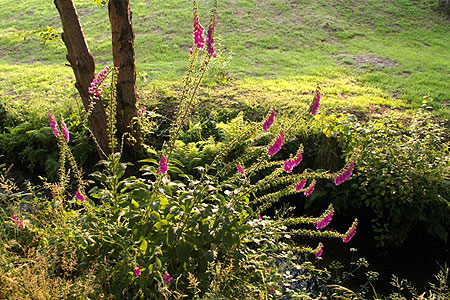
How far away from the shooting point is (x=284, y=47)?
36.4ft

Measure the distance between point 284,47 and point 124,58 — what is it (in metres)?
7.39

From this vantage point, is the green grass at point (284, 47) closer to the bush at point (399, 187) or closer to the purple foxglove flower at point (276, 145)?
the bush at point (399, 187)

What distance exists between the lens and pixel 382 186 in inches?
179

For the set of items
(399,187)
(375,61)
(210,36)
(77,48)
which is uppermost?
(210,36)

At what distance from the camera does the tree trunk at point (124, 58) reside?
4.53 metres

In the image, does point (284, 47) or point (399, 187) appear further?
point (284, 47)

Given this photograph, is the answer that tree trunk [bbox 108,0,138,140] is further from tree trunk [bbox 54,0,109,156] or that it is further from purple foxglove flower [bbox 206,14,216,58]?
purple foxglove flower [bbox 206,14,216,58]

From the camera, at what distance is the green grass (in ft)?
25.7

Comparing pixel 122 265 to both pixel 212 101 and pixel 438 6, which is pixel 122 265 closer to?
pixel 212 101

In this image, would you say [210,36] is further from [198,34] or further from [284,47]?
[284,47]

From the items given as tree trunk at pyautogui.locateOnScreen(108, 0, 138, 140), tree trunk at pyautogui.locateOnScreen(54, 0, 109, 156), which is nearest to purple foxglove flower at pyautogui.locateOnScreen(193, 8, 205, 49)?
tree trunk at pyautogui.locateOnScreen(108, 0, 138, 140)

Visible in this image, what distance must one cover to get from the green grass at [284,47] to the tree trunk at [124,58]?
2470 millimetres

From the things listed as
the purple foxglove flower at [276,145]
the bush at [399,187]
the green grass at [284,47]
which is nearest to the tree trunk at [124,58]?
the green grass at [284,47]

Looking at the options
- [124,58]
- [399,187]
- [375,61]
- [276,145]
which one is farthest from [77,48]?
[375,61]
